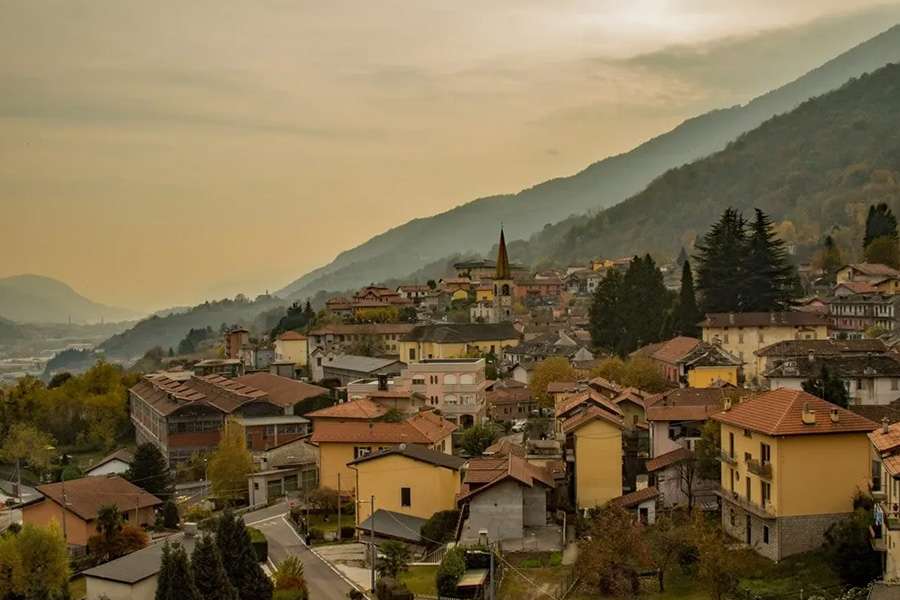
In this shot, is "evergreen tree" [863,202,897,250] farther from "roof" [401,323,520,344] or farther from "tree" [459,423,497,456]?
"tree" [459,423,497,456]

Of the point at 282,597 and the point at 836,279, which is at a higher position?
the point at 836,279

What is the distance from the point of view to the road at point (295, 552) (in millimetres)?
29203

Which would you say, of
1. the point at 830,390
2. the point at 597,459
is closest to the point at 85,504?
the point at 597,459

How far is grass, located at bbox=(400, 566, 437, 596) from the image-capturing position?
2870 cm

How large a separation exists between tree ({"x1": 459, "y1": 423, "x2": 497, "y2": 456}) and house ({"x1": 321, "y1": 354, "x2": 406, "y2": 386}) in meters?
22.6

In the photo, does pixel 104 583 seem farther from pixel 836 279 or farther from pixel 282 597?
pixel 836 279

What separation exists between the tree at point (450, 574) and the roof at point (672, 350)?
2837 cm

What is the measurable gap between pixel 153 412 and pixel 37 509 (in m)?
24.9

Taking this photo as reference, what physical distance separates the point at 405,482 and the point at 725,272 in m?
32.5

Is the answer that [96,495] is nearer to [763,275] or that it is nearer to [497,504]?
[497,504]

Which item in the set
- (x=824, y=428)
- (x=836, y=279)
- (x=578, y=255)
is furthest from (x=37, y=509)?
(x=578, y=255)

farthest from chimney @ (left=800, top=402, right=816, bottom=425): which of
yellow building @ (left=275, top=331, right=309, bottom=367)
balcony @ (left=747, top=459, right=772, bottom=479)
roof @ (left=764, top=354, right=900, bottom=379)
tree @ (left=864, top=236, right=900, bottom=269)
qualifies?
yellow building @ (left=275, top=331, right=309, bottom=367)

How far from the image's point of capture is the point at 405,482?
36.6 m

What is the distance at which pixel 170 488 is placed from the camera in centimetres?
4991
